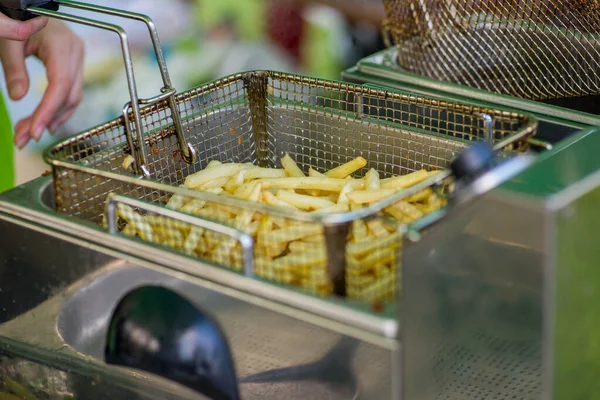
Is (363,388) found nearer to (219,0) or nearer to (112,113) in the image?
(112,113)

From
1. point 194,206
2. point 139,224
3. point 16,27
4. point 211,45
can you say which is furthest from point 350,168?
point 211,45

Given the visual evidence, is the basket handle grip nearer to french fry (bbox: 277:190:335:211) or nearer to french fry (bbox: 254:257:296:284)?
french fry (bbox: 254:257:296:284)

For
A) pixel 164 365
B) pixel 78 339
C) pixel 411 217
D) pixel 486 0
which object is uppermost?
pixel 486 0

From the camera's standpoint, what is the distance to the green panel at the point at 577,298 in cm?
114

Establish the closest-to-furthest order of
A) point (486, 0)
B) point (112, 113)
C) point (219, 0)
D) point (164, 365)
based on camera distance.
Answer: point (164, 365)
point (486, 0)
point (112, 113)
point (219, 0)

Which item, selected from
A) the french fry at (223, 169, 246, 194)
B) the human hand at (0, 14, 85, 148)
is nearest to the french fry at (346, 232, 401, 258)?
the french fry at (223, 169, 246, 194)

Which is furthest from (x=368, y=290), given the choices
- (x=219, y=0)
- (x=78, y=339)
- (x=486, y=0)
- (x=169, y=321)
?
(x=219, y=0)

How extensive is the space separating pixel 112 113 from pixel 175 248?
1.51 m

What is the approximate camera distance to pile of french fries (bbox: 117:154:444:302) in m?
1.15

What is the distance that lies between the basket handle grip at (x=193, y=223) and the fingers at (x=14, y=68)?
1.14 meters

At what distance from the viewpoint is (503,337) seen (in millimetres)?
1234

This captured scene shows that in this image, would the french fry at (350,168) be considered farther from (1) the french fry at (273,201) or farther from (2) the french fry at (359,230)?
(2) the french fry at (359,230)

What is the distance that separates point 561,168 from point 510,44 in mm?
799

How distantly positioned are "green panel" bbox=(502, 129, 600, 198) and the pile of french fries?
0.42 ft
